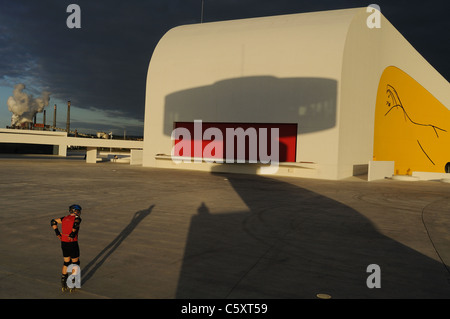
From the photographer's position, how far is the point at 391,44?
3366 centimetres

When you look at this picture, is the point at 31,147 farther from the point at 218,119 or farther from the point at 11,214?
the point at 11,214

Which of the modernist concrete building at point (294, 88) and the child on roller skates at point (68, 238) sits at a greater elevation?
the modernist concrete building at point (294, 88)

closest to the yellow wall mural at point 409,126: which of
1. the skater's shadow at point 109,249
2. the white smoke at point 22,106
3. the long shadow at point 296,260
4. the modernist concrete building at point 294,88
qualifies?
the modernist concrete building at point 294,88

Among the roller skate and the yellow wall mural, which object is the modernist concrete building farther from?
the roller skate

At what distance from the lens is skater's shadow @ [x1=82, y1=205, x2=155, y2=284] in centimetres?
547

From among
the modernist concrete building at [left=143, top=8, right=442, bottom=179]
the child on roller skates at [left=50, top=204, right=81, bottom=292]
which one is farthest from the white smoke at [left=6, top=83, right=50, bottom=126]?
the child on roller skates at [left=50, top=204, right=81, bottom=292]

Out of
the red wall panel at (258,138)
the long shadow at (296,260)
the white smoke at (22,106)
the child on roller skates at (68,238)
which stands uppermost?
the white smoke at (22,106)

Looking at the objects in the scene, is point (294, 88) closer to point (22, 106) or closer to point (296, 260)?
point (296, 260)

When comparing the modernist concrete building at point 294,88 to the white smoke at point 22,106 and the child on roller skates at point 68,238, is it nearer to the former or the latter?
the child on roller skates at point 68,238

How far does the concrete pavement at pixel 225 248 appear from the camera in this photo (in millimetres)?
4992

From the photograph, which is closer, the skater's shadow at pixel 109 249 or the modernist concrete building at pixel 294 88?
the skater's shadow at pixel 109 249

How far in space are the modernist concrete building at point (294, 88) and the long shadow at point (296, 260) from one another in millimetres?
16306

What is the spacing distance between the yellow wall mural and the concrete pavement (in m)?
21.9

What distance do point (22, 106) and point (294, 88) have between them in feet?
232
